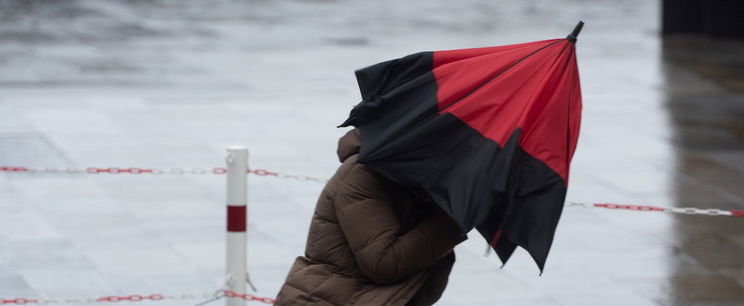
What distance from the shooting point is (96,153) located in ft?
36.5

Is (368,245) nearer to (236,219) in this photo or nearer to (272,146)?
(236,219)

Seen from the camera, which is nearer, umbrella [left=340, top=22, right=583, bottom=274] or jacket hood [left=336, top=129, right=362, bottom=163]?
umbrella [left=340, top=22, right=583, bottom=274]

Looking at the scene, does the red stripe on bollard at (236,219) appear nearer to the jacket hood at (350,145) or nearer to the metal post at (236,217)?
the metal post at (236,217)

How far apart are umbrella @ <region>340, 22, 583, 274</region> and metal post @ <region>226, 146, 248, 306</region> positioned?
230 cm

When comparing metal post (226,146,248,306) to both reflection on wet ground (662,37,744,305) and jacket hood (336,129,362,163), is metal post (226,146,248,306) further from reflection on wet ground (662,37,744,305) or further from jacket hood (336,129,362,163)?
reflection on wet ground (662,37,744,305)

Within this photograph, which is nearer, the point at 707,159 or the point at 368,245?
the point at 368,245

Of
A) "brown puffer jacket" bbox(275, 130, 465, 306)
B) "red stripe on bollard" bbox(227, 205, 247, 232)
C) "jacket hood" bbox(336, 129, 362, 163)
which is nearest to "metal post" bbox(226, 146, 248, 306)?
"red stripe on bollard" bbox(227, 205, 247, 232)

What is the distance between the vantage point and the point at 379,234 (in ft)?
13.0

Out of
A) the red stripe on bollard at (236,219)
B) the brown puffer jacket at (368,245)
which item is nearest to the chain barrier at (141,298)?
the red stripe on bollard at (236,219)

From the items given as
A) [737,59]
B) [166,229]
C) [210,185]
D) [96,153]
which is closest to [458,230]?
[166,229]

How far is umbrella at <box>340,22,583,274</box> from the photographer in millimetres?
3861

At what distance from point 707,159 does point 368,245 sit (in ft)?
27.7

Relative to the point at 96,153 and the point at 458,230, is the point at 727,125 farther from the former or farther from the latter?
the point at 458,230

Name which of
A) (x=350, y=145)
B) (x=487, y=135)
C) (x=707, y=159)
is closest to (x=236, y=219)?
(x=350, y=145)
